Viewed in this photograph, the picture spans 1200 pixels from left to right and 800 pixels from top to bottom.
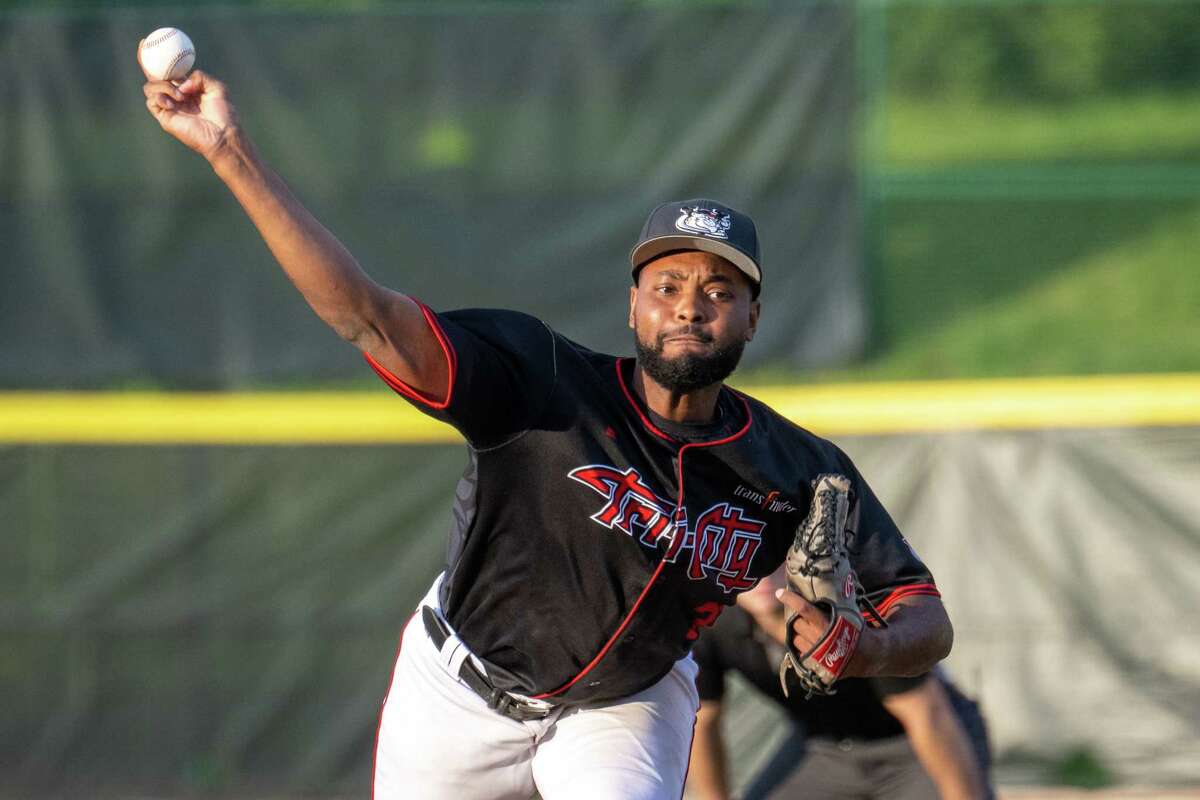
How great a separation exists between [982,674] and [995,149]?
3.69m

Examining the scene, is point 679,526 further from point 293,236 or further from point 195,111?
point 195,111

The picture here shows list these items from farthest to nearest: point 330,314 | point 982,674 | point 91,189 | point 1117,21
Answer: point 1117,21 < point 91,189 < point 982,674 < point 330,314

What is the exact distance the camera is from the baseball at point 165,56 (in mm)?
3162

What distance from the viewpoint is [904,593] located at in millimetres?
3910

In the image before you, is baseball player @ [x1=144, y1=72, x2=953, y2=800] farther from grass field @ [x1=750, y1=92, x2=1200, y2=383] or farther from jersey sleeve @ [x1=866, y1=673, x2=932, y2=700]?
grass field @ [x1=750, y1=92, x2=1200, y2=383]

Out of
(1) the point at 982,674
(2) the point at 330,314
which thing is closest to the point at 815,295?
(1) the point at 982,674

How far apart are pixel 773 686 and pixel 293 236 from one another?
A: 108 inches

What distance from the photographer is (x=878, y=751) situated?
16.5 feet

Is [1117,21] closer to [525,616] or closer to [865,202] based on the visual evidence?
[865,202]

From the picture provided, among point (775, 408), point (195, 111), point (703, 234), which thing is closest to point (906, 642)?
point (703, 234)

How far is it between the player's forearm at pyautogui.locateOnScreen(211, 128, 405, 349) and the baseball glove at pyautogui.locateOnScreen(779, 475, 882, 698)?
1.14 meters

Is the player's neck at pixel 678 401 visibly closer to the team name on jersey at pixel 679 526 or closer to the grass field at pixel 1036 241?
the team name on jersey at pixel 679 526

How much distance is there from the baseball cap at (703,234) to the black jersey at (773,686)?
1.68 m

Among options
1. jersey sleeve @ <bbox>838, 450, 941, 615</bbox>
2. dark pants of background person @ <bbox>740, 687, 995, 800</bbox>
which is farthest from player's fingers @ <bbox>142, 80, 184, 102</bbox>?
dark pants of background person @ <bbox>740, 687, 995, 800</bbox>
